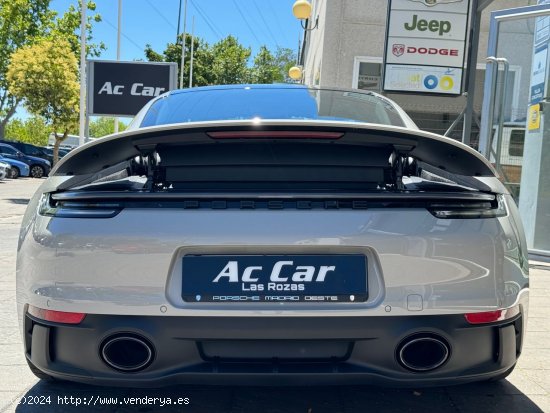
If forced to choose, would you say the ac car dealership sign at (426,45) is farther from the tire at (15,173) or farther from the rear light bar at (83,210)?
the tire at (15,173)

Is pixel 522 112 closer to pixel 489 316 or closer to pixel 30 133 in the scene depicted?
Answer: pixel 489 316

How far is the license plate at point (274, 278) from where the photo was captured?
6.14 feet

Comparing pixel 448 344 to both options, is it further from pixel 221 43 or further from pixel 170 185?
pixel 221 43

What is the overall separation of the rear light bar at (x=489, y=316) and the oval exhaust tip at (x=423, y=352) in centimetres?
13

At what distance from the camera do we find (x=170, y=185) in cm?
215

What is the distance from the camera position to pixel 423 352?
6.41ft

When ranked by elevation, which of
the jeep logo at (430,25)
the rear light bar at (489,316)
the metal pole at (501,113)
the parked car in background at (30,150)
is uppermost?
the jeep logo at (430,25)

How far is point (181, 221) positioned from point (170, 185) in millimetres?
330

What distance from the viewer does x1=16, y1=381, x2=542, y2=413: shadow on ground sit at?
2424 millimetres

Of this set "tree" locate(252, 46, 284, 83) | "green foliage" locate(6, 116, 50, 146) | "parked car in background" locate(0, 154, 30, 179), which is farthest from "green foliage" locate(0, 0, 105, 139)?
"green foliage" locate(6, 116, 50, 146)

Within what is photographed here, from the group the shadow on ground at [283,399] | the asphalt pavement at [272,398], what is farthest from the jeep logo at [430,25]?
the shadow on ground at [283,399]

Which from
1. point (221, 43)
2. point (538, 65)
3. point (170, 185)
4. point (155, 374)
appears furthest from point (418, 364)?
point (221, 43)

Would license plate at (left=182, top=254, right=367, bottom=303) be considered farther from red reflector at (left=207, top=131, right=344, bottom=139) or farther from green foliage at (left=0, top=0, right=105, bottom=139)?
Answer: green foliage at (left=0, top=0, right=105, bottom=139)

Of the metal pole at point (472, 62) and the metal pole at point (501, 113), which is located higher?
the metal pole at point (472, 62)
